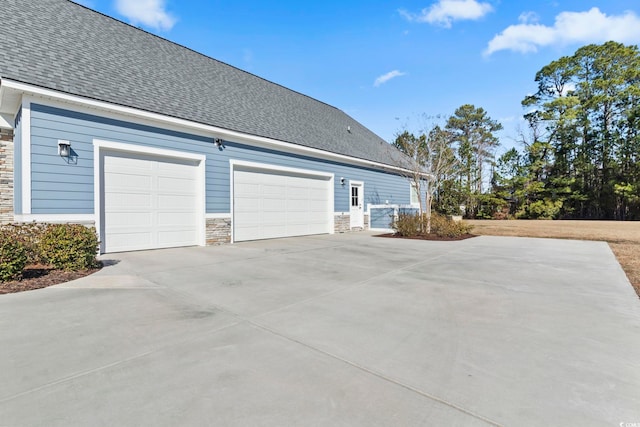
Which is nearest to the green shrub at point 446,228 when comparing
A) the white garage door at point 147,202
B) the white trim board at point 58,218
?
the white garage door at point 147,202

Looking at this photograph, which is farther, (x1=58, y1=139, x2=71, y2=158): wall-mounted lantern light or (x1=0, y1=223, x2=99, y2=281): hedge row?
(x1=58, y1=139, x2=71, y2=158): wall-mounted lantern light

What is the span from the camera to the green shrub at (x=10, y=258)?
446 cm

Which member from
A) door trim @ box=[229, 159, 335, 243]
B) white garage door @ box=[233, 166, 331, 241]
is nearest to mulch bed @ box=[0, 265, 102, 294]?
door trim @ box=[229, 159, 335, 243]

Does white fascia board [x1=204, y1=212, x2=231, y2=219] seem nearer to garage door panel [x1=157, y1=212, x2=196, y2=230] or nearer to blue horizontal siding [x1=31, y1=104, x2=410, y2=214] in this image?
blue horizontal siding [x1=31, y1=104, x2=410, y2=214]

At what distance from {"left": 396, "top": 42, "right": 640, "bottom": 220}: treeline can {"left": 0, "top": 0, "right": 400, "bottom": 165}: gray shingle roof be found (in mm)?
13061

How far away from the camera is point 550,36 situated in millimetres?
15117

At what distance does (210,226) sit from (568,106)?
28323 mm

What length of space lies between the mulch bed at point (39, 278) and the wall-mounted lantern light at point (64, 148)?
2.50 meters

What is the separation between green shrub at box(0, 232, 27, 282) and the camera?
4.46 meters

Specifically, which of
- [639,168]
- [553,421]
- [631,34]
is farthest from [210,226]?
[631,34]

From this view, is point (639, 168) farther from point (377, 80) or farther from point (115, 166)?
point (115, 166)

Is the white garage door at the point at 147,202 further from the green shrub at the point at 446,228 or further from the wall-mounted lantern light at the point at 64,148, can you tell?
the green shrub at the point at 446,228

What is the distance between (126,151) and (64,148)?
1215mm

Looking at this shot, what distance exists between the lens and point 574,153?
78.3ft
